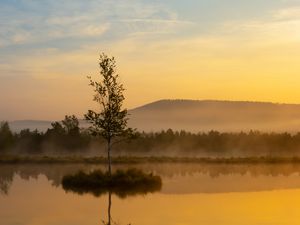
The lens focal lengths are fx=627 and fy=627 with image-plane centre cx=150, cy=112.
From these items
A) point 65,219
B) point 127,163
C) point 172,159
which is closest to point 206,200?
point 65,219

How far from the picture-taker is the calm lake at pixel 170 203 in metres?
17.9

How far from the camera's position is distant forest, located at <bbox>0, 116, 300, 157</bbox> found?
234ft

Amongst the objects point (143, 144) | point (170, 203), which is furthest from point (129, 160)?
point (170, 203)

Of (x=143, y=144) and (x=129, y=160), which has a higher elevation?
(x=143, y=144)

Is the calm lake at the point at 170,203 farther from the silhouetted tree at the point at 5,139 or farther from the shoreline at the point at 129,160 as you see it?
the silhouetted tree at the point at 5,139

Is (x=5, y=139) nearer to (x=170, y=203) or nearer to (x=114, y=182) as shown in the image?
(x=114, y=182)

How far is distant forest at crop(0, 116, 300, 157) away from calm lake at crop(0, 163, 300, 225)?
3596cm

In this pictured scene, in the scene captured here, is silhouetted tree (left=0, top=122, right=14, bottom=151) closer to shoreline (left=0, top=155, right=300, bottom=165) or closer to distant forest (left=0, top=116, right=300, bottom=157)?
distant forest (left=0, top=116, right=300, bottom=157)

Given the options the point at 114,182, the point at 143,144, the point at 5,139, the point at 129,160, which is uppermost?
the point at 5,139

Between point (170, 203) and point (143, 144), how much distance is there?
5310 centimetres

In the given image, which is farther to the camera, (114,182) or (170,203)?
(114,182)

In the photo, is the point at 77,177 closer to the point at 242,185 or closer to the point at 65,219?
the point at 242,185

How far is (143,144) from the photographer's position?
75500 mm

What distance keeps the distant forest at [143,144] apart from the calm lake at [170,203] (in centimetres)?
3596
